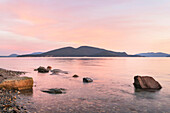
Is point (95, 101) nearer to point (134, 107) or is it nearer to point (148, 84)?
point (134, 107)

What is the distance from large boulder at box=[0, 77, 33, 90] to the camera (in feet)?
57.3

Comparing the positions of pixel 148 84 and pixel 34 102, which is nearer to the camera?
pixel 34 102

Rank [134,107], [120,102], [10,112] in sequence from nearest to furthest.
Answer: [10,112] < [134,107] < [120,102]

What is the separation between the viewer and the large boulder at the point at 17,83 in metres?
17.5

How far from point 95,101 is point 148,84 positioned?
11961 mm

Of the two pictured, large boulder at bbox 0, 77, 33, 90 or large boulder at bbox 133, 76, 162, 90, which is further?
large boulder at bbox 133, 76, 162, 90

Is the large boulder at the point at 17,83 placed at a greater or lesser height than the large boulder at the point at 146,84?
greater

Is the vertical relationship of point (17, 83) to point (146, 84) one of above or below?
above

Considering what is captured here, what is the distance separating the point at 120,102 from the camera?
47.5ft

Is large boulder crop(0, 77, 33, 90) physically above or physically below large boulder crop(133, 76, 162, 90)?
above

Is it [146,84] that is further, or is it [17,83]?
[146,84]

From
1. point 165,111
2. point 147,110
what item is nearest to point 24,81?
point 147,110

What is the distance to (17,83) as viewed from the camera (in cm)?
1797

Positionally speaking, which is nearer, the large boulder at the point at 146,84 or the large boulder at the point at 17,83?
the large boulder at the point at 17,83
